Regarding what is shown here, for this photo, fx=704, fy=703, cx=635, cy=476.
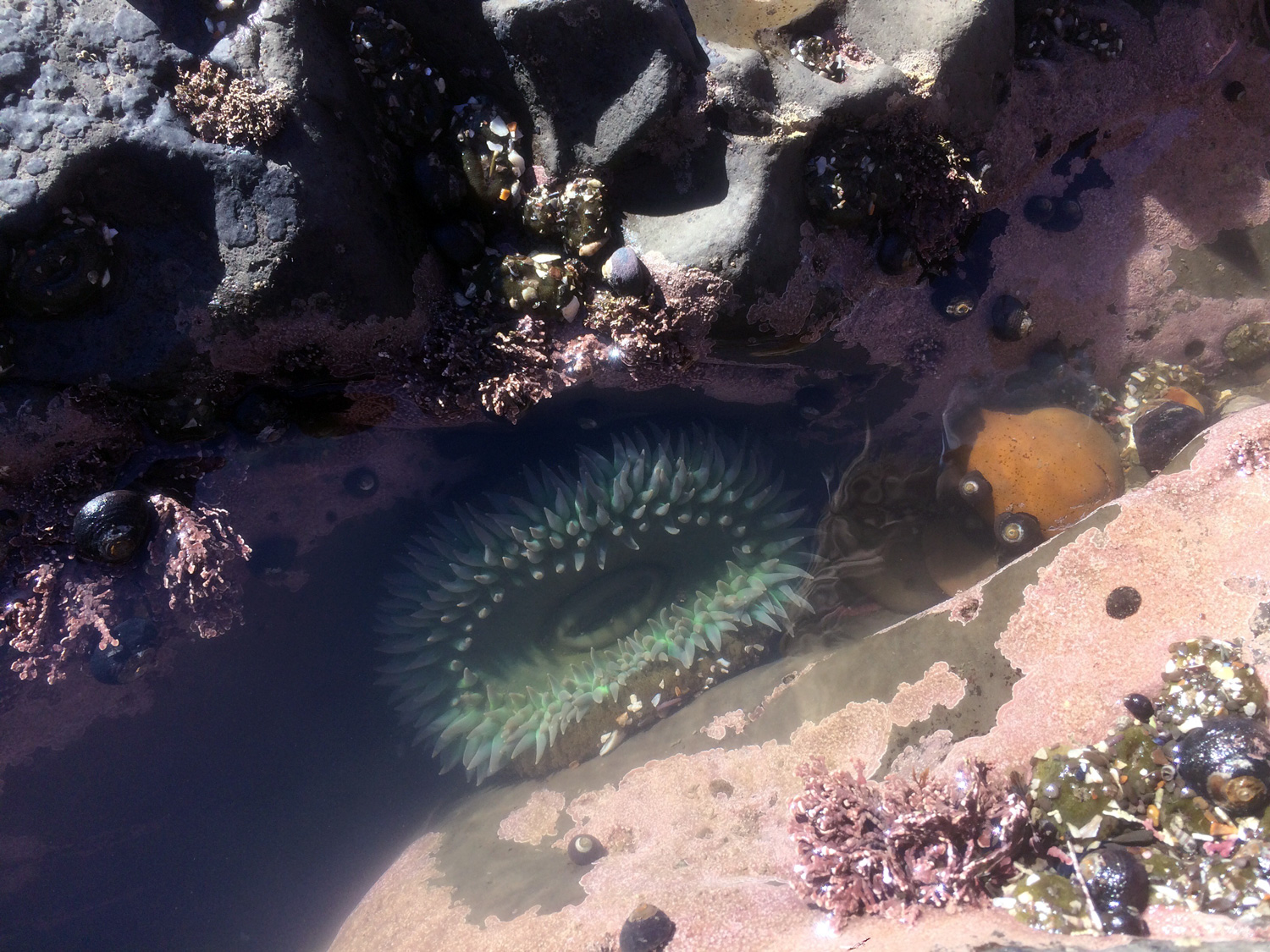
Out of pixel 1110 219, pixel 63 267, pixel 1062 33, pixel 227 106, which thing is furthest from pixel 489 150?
pixel 1110 219

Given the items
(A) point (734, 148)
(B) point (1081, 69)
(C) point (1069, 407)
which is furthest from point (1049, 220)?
(A) point (734, 148)

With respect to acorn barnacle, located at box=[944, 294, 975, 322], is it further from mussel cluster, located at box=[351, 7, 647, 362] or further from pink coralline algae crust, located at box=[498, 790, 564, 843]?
pink coralline algae crust, located at box=[498, 790, 564, 843]

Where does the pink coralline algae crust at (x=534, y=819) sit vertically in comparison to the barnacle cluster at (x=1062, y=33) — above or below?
below

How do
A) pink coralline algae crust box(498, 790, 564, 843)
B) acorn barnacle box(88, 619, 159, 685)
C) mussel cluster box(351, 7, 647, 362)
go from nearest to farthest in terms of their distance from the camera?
mussel cluster box(351, 7, 647, 362)
acorn barnacle box(88, 619, 159, 685)
pink coralline algae crust box(498, 790, 564, 843)

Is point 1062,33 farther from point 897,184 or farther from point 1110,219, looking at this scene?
point 897,184

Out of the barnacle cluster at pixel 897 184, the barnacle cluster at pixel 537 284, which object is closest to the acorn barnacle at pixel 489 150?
the barnacle cluster at pixel 537 284

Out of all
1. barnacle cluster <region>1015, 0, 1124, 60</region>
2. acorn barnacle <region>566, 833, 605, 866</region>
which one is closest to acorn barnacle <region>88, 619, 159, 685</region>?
acorn barnacle <region>566, 833, 605, 866</region>

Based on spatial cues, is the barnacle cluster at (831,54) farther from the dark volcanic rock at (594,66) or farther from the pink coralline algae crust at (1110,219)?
the pink coralline algae crust at (1110,219)
